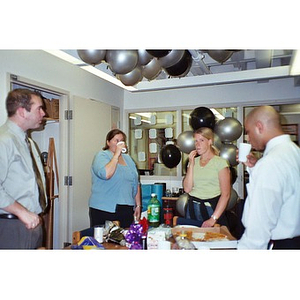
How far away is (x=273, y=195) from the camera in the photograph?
112cm

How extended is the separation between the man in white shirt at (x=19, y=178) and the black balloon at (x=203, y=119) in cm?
125

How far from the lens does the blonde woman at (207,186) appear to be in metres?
1.73

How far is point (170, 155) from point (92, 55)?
4.10ft

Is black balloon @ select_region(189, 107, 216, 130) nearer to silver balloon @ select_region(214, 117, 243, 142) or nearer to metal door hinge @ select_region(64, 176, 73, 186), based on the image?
silver balloon @ select_region(214, 117, 243, 142)

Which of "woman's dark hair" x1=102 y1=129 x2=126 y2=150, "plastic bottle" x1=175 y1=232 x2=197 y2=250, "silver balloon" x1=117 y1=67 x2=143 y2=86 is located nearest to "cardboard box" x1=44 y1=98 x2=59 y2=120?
"woman's dark hair" x1=102 y1=129 x2=126 y2=150

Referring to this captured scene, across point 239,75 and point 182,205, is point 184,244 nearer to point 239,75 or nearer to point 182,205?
point 182,205

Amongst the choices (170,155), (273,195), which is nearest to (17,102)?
(273,195)

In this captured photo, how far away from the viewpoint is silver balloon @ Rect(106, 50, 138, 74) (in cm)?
139

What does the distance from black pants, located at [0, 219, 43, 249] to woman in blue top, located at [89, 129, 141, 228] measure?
494 millimetres

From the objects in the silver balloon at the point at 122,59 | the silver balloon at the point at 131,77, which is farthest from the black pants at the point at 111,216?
the silver balloon at the point at 122,59

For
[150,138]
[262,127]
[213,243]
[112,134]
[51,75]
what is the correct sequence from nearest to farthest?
[262,127]
[213,243]
[51,75]
[112,134]
[150,138]

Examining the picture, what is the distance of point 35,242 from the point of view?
137 cm
